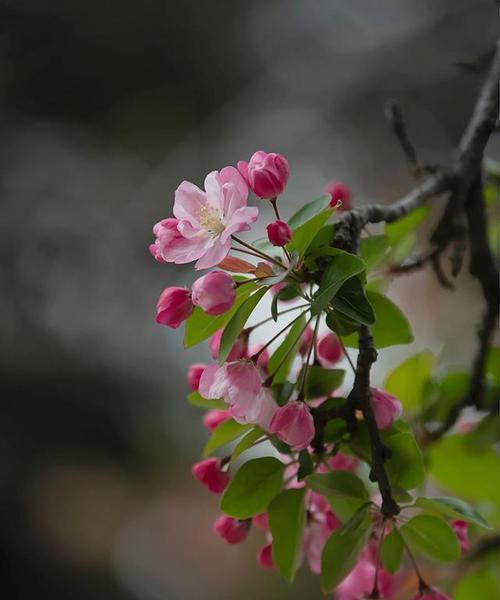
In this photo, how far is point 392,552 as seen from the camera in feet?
1.54

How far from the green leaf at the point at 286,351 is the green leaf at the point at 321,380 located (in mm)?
19

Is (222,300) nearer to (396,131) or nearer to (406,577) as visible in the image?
(396,131)

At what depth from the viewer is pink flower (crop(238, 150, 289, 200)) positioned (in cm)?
41

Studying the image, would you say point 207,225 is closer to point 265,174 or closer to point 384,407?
point 265,174

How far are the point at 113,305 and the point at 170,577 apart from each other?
717 millimetres

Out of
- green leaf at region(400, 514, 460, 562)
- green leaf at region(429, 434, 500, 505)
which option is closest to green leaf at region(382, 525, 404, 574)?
green leaf at region(400, 514, 460, 562)

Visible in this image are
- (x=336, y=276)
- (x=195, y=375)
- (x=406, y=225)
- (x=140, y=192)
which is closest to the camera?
(x=336, y=276)

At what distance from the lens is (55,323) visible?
201 centimetres

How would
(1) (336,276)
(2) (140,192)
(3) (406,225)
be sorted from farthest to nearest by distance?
(2) (140,192)
(3) (406,225)
(1) (336,276)

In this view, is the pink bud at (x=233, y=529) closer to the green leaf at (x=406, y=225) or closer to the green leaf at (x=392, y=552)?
the green leaf at (x=392, y=552)

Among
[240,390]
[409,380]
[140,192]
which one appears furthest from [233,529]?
[140,192]

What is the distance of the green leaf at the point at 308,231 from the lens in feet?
1.32

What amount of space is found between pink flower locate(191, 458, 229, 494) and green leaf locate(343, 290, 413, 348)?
12 cm

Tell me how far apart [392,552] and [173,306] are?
21 centimetres
